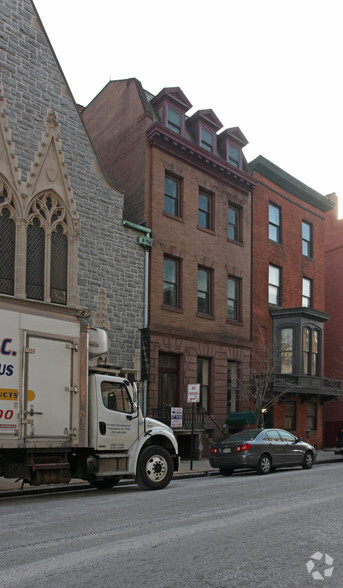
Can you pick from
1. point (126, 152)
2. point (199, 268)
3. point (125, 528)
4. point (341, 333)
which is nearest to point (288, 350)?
point (199, 268)

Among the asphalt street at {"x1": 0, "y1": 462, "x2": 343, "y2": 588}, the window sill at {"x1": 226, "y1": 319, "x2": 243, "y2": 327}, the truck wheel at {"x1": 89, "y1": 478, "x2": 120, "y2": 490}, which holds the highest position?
the window sill at {"x1": 226, "y1": 319, "x2": 243, "y2": 327}

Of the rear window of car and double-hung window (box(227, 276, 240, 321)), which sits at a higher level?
double-hung window (box(227, 276, 240, 321))

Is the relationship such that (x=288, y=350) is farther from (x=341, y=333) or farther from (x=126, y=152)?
(x=126, y=152)

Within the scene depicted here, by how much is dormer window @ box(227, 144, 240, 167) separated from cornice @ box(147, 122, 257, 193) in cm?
97

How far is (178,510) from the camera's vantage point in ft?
32.5

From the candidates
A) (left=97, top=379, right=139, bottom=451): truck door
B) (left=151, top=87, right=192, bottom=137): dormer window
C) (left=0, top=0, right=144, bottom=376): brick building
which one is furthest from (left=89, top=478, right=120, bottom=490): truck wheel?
(left=151, top=87, right=192, bottom=137): dormer window

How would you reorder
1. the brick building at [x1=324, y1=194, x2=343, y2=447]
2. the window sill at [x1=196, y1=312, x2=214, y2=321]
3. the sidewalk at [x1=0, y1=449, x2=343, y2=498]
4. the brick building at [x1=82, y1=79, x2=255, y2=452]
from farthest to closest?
1. the brick building at [x1=324, y1=194, x2=343, y2=447]
2. the window sill at [x1=196, y1=312, x2=214, y2=321]
3. the brick building at [x1=82, y1=79, x2=255, y2=452]
4. the sidewalk at [x1=0, y1=449, x2=343, y2=498]

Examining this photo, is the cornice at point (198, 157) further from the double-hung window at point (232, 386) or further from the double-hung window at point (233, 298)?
the double-hung window at point (232, 386)

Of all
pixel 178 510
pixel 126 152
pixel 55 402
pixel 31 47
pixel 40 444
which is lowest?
pixel 178 510

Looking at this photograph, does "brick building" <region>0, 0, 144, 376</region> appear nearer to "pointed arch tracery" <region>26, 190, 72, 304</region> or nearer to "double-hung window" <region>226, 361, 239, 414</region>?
"pointed arch tracery" <region>26, 190, 72, 304</region>

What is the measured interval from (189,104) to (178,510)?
21.3 meters

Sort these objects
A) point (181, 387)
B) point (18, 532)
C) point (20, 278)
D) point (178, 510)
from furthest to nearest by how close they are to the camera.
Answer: point (181, 387)
point (20, 278)
point (178, 510)
point (18, 532)

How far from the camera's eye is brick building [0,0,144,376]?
19375 mm

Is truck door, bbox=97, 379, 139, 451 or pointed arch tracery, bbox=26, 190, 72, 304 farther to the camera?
pointed arch tracery, bbox=26, 190, 72, 304
